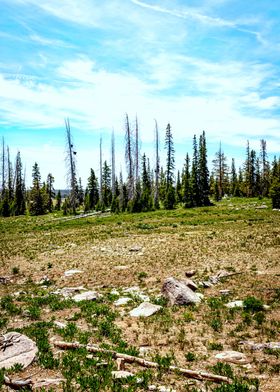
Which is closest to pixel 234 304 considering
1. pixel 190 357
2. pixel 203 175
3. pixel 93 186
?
pixel 190 357

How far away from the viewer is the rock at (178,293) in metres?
11.6

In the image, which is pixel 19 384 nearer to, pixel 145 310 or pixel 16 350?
pixel 16 350

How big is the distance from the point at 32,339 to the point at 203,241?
15.8 meters

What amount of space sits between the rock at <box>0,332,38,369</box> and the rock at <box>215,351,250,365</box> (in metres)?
4.17

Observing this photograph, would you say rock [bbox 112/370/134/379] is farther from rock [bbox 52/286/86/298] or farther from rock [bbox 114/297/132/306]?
rock [bbox 52/286/86/298]

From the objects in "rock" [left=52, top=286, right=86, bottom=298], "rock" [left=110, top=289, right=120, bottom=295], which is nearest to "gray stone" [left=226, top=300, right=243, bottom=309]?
"rock" [left=110, top=289, right=120, bottom=295]

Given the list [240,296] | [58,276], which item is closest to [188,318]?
[240,296]

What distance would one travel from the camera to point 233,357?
298 inches

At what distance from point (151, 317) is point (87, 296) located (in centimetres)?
332

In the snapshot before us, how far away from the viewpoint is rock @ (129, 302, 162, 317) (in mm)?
10734

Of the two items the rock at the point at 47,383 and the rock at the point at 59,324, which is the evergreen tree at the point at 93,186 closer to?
the rock at the point at 59,324

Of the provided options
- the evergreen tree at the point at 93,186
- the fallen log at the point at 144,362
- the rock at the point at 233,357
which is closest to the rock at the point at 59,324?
the fallen log at the point at 144,362

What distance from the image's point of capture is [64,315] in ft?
36.4

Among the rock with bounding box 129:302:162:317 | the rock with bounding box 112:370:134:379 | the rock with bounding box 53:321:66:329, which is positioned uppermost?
the rock with bounding box 112:370:134:379
